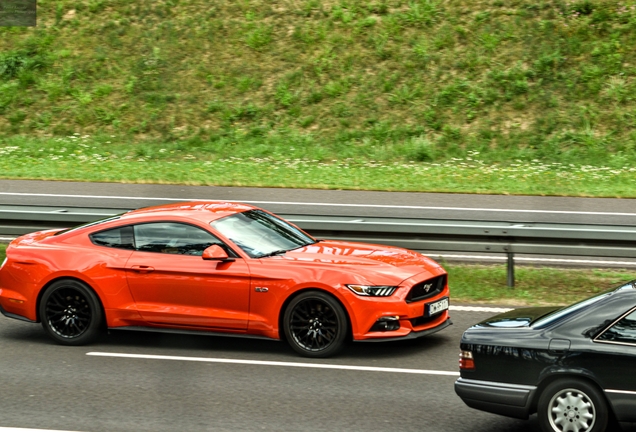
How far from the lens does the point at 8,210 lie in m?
13.0

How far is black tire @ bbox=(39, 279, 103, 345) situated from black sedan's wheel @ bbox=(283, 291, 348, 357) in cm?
198

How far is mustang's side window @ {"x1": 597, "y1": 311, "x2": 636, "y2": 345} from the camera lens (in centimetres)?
608

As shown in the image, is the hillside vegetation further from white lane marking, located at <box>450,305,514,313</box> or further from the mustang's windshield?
the mustang's windshield

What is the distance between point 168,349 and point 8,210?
16.1 ft

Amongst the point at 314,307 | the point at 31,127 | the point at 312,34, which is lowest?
the point at 314,307

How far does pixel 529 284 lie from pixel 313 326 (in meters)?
4.22

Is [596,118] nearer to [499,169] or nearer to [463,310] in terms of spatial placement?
[499,169]

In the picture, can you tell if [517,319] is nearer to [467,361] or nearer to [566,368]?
[467,361]

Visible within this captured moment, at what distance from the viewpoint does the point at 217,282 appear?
8898 mm

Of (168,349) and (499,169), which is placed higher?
(499,169)

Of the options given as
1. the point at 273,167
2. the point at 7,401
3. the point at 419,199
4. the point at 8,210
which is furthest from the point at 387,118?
the point at 7,401

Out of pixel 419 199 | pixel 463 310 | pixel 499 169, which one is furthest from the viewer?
pixel 499 169

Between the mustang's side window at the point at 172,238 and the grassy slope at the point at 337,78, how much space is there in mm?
14737

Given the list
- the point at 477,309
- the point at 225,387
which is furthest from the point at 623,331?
the point at 477,309
